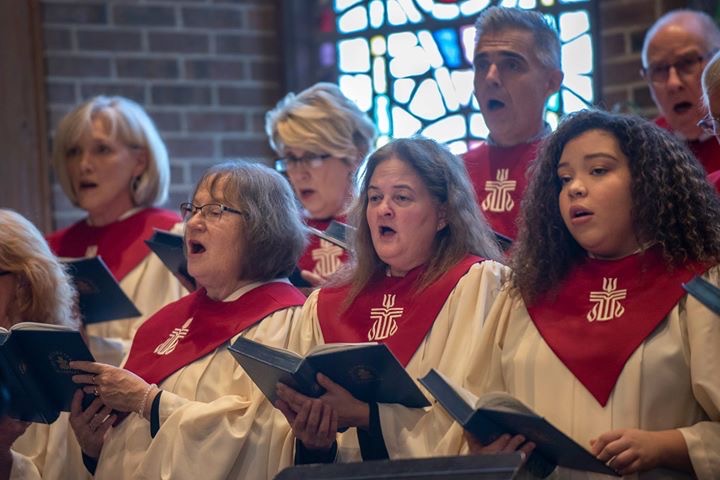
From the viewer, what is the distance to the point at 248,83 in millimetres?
7094

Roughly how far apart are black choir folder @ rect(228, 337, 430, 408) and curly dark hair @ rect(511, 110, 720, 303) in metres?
0.47

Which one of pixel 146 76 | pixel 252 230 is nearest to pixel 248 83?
pixel 146 76

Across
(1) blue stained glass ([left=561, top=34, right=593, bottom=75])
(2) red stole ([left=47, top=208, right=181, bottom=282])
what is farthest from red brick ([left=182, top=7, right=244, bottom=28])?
(1) blue stained glass ([left=561, top=34, right=593, bottom=75])

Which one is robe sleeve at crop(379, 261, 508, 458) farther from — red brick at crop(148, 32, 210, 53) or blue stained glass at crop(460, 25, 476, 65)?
red brick at crop(148, 32, 210, 53)

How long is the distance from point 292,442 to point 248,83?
Result: 3395 millimetres

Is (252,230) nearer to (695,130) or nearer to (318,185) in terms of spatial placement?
Result: (318,185)

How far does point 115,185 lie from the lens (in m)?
5.86

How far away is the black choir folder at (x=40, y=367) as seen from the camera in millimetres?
3973

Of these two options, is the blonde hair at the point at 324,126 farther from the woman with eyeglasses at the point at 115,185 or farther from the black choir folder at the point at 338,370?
the black choir folder at the point at 338,370

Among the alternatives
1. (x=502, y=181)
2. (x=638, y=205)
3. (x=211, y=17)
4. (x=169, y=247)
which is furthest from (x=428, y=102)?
(x=638, y=205)

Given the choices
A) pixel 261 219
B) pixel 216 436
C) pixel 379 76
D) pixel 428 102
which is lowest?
pixel 216 436

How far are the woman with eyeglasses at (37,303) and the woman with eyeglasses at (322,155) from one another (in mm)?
999

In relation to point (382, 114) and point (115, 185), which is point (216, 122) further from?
point (115, 185)

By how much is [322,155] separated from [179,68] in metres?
2.06
